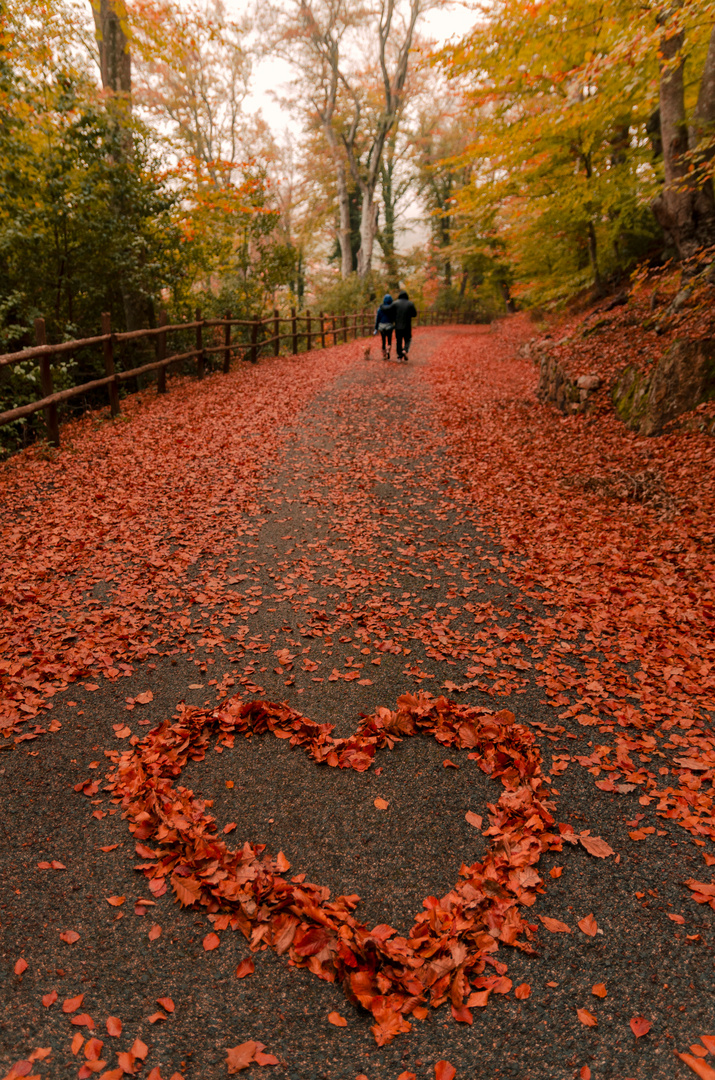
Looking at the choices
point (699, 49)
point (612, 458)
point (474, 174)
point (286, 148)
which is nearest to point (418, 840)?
point (612, 458)

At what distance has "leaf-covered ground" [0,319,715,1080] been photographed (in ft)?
6.82

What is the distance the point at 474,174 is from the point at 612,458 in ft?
31.4

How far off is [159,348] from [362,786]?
36.0ft

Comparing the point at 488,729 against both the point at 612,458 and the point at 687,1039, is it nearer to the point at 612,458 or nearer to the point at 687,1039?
the point at 687,1039

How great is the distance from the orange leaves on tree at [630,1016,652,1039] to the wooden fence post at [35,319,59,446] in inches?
355

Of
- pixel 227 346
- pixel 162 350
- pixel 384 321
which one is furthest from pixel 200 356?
pixel 384 321

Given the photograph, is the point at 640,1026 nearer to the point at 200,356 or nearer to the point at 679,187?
the point at 679,187

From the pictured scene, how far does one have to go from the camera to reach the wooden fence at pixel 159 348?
8078 millimetres

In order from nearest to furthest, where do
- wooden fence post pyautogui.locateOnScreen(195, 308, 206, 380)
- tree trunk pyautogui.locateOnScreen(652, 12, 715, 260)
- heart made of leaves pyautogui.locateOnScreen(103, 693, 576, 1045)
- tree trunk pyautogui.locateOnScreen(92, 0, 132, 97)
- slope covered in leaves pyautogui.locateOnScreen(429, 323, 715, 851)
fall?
heart made of leaves pyautogui.locateOnScreen(103, 693, 576, 1045), slope covered in leaves pyautogui.locateOnScreen(429, 323, 715, 851), tree trunk pyautogui.locateOnScreen(652, 12, 715, 260), tree trunk pyautogui.locateOnScreen(92, 0, 132, 97), wooden fence post pyautogui.locateOnScreen(195, 308, 206, 380)

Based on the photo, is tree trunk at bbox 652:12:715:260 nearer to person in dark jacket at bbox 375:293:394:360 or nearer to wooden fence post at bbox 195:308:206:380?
person in dark jacket at bbox 375:293:394:360

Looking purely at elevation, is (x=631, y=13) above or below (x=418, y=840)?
above

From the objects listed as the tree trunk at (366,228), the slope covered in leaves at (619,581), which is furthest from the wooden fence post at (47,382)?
the tree trunk at (366,228)

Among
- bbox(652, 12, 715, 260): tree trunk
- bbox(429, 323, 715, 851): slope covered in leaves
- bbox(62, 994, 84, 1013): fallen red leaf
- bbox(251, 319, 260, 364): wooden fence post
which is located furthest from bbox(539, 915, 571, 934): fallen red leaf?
bbox(251, 319, 260, 364): wooden fence post

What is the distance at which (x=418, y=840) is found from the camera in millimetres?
2771
